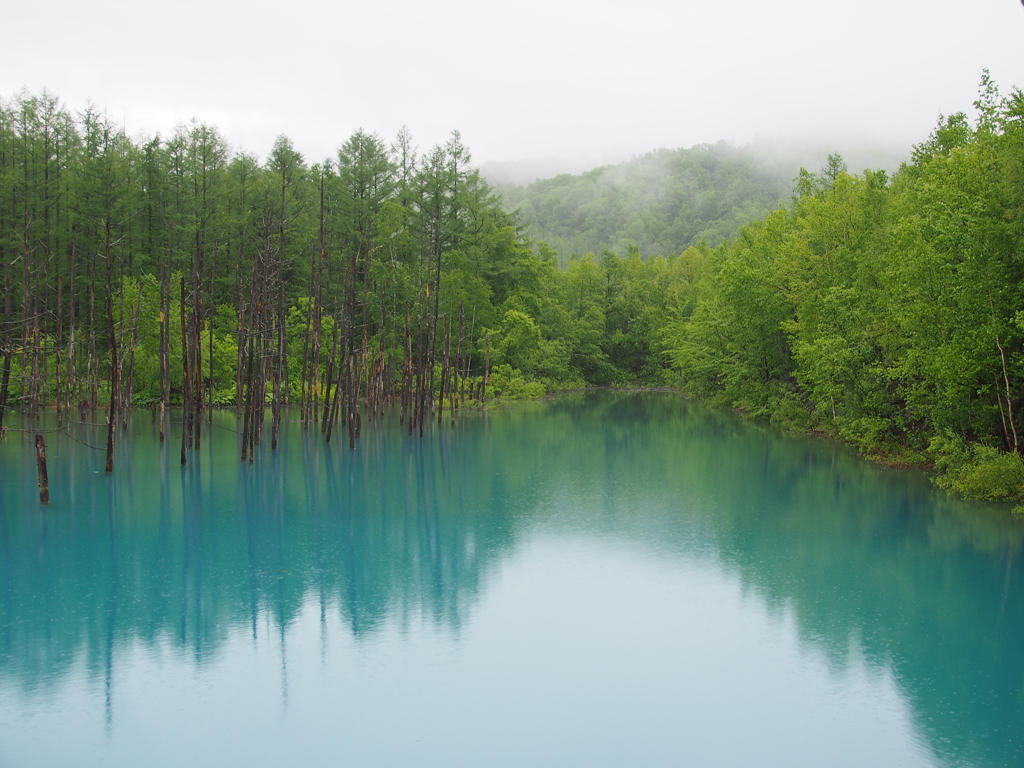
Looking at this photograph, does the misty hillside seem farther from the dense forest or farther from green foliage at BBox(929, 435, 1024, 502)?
green foliage at BBox(929, 435, 1024, 502)

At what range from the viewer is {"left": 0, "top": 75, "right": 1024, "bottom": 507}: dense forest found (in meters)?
19.1

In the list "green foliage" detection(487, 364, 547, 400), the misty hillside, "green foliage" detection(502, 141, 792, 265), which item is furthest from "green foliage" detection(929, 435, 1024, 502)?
"green foliage" detection(502, 141, 792, 265)

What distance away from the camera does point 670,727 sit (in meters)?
8.24

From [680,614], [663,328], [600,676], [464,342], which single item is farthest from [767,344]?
[600,676]

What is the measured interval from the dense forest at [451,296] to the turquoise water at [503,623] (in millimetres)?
4066

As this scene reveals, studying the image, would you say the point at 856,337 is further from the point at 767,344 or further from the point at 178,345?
the point at 178,345

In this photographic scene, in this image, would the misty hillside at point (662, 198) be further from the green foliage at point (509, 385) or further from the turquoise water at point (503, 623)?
the turquoise water at point (503, 623)

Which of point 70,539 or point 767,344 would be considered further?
point 767,344

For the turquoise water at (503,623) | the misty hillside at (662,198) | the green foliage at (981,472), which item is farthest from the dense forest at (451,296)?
the misty hillside at (662,198)

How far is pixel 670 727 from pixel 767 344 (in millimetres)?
32305

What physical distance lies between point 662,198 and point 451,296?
85.4 metres

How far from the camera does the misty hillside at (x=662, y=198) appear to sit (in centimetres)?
11381

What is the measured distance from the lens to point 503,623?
11.2m

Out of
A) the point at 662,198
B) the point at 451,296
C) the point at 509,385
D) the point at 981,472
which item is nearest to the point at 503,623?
the point at 981,472
